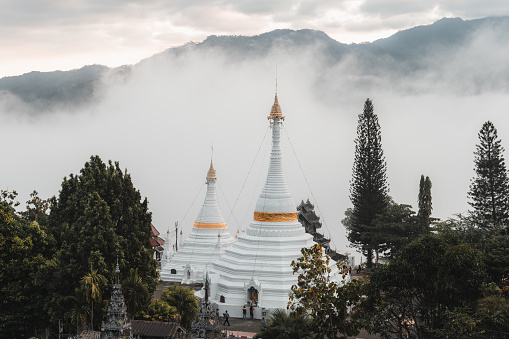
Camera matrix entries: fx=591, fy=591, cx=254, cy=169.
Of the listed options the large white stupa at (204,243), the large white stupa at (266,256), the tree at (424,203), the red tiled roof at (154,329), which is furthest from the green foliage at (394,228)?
the red tiled roof at (154,329)

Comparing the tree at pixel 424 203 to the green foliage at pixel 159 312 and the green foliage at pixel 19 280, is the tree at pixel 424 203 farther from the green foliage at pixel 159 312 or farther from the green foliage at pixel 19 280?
the green foliage at pixel 19 280

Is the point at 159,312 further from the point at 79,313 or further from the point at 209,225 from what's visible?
the point at 209,225

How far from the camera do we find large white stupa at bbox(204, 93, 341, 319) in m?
32.2

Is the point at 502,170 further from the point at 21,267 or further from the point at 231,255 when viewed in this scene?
the point at 21,267

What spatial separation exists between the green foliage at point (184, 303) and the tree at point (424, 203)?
853 inches

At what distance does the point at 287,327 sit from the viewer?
21.6 m

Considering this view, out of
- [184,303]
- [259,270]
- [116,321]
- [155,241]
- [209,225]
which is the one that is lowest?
[116,321]

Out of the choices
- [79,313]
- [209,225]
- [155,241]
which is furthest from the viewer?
[155,241]

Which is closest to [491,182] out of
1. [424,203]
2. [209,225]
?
[424,203]

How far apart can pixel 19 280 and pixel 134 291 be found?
5.68 meters

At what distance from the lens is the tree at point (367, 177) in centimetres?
4612

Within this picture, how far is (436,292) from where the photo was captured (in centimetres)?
1941

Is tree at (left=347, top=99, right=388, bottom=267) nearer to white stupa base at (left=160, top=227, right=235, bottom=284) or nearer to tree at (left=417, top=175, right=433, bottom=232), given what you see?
tree at (left=417, top=175, right=433, bottom=232)

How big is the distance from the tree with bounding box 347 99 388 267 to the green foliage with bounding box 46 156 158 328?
74.4ft
